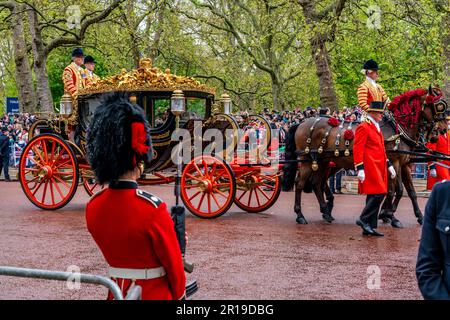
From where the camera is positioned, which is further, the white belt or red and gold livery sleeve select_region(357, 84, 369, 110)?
red and gold livery sleeve select_region(357, 84, 369, 110)

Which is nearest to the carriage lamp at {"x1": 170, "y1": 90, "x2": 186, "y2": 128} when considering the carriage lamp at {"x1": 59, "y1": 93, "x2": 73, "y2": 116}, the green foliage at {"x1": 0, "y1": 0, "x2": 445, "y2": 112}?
the green foliage at {"x1": 0, "y1": 0, "x2": 445, "y2": 112}

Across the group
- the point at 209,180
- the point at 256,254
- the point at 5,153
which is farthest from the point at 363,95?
the point at 5,153

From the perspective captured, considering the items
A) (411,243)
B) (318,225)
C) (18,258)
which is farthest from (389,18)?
(18,258)

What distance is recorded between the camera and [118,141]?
10.5 feet

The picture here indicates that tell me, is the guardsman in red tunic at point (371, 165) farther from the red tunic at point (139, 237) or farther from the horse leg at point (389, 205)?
the red tunic at point (139, 237)

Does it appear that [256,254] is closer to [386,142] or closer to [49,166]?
[386,142]

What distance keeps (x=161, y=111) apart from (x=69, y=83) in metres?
1.84

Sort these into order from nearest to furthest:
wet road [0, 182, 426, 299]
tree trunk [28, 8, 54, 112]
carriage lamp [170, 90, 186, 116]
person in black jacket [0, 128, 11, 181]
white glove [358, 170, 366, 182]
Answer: wet road [0, 182, 426, 299] → white glove [358, 170, 366, 182] → carriage lamp [170, 90, 186, 116] → person in black jacket [0, 128, 11, 181] → tree trunk [28, 8, 54, 112]

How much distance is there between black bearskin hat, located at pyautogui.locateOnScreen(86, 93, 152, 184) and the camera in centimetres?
319

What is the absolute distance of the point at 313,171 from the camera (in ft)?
32.1

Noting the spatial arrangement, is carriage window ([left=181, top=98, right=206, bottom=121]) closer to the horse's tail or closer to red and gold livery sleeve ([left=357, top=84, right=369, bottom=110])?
the horse's tail

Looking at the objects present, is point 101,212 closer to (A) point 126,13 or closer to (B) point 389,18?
(B) point 389,18

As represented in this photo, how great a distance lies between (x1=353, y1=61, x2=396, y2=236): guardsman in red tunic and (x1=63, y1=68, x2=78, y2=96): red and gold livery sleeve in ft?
15.7

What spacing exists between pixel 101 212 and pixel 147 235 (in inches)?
10.9
